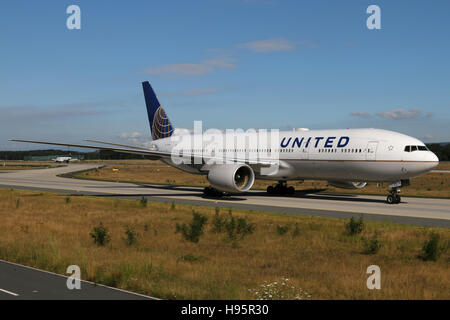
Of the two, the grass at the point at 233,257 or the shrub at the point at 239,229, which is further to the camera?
the shrub at the point at 239,229

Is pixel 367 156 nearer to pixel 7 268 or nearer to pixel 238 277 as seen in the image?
pixel 238 277

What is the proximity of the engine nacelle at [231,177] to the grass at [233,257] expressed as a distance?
319 inches

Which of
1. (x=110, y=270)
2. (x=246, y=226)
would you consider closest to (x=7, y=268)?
(x=110, y=270)

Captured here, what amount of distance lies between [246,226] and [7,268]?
897 centimetres

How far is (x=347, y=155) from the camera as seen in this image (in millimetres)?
28484

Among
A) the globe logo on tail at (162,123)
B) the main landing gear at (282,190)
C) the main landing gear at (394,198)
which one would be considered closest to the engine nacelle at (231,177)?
the main landing gear at (282,190)

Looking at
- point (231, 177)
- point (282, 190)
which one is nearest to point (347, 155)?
point (231, 177)

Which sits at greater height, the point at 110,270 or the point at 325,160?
the point at 325,160

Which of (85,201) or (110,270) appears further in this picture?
(85,201)

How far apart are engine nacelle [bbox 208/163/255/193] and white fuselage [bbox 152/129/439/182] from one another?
6.58ft

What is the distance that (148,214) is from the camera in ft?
76.9

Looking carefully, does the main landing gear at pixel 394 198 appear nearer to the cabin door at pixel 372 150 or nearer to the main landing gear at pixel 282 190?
the cabin door at pixel 372 150

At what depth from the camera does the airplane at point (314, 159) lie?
87.9ft
